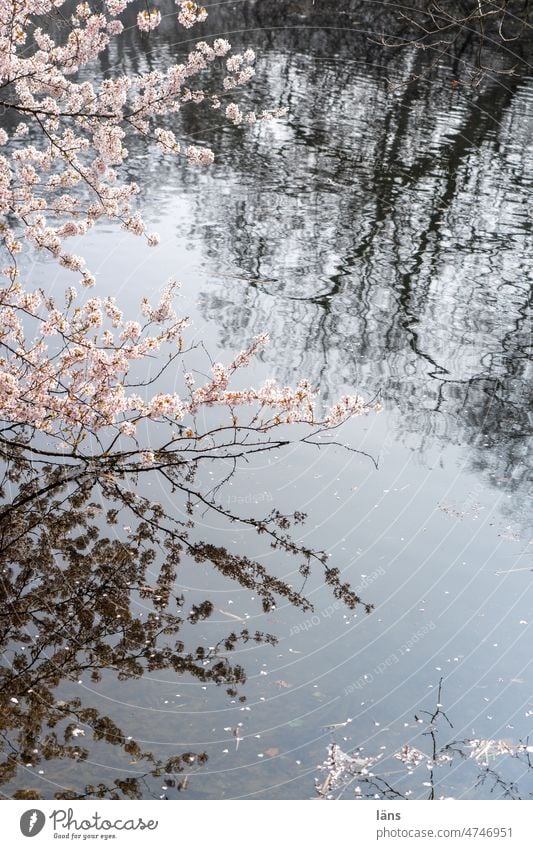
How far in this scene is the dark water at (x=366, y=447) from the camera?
3.93 m

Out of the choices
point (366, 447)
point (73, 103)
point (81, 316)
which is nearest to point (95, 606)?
point (81, 316)

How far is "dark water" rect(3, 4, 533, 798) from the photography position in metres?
3.93

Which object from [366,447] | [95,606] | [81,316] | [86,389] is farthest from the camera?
[366,447]

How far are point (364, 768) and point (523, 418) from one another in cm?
359

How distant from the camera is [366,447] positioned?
6.14 m

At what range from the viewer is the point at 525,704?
4.25 metres

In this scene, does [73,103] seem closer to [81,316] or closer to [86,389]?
[81,316]

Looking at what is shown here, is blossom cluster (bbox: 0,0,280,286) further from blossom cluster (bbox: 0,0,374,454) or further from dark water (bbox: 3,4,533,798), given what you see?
dark water (bbox: 3,4,533,798)

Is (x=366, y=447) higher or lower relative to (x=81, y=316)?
lower

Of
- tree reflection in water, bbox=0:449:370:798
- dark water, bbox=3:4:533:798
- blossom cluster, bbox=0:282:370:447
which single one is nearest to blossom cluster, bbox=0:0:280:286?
blossom cluster, bbox=0:282:370:447

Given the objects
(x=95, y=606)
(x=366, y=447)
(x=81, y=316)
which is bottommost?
(x=95, y=606)

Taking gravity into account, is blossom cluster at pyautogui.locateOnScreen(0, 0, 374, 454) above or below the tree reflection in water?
above

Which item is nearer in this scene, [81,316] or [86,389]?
[86,389]

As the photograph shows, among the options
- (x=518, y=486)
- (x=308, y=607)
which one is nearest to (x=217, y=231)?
(x=518, y=486)
